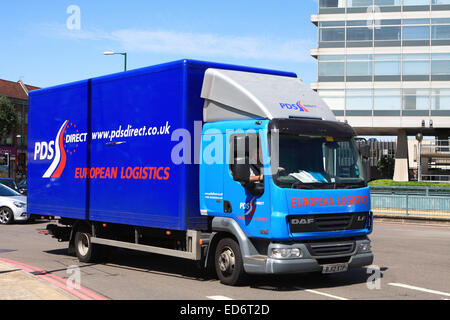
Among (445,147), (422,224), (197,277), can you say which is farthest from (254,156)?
(445,147)

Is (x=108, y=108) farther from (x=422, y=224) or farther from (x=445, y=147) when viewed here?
(x=445, y=147)

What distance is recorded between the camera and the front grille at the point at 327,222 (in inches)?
338

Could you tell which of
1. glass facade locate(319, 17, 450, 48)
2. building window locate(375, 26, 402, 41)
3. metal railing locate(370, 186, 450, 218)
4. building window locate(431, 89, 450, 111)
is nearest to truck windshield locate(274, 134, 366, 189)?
metal railing locate(370, 186, 450, 218)

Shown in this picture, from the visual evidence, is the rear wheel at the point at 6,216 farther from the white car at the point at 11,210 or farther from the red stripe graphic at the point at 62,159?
the red stripe graphic at the point at 62,159

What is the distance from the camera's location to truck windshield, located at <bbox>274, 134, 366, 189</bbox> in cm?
873

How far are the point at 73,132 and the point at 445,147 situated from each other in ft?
152

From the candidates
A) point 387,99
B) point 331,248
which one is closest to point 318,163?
point 331,248

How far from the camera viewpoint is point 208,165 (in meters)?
9.47

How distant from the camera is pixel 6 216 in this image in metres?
21.7

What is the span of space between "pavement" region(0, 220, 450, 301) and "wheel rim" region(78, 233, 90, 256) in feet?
0.91

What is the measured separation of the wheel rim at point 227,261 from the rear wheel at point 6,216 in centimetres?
1462

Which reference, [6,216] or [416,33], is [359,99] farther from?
[6,216]

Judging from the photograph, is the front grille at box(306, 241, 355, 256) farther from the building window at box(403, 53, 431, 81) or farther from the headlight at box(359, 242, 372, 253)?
the building window at box(403, 53, 431, 81)

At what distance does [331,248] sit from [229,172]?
6.46 ft
